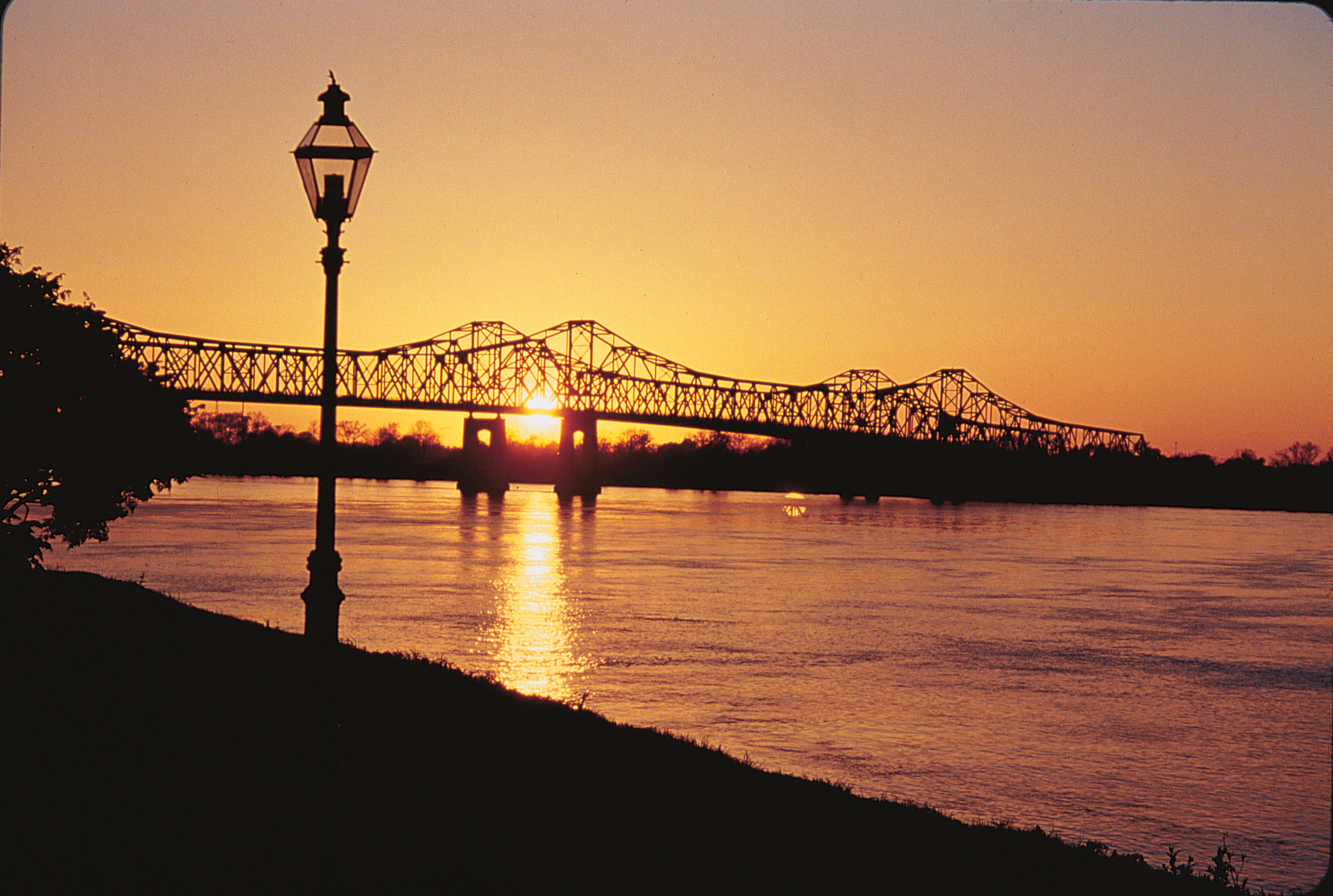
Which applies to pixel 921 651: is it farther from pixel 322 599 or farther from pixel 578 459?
pixel 578 459

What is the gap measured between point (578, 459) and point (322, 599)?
156 m

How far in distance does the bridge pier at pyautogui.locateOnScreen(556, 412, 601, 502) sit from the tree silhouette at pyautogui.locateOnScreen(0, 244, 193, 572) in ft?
428

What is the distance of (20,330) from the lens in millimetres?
23062

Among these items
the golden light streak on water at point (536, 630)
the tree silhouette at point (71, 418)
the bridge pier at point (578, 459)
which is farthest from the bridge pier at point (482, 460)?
the tree silhouette at point (71, 418)

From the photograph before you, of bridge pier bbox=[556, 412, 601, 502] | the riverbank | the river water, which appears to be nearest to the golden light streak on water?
the river water

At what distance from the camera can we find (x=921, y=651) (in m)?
26.3

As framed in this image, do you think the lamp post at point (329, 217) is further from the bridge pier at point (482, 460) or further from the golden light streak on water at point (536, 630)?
the bridge pier at point (482, 460)

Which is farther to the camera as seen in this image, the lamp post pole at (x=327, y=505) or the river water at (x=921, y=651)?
the river water at (x=921, y=651)

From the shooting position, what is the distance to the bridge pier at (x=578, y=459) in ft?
519

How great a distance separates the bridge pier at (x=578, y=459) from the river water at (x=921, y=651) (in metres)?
90.1

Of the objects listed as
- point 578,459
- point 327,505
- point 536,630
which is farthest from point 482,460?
point 327,505

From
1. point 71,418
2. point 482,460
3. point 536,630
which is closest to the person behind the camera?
point 71,418

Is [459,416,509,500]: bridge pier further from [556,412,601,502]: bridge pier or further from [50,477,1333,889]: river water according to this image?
[50,477,1333,889]: river water

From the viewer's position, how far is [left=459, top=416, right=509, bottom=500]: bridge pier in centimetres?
15875
